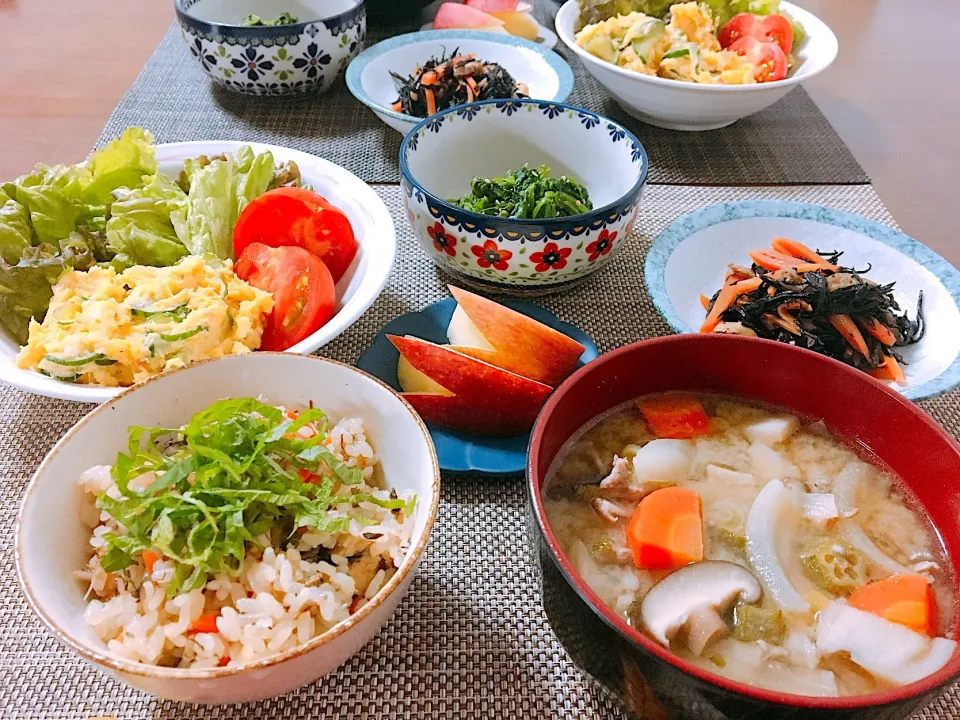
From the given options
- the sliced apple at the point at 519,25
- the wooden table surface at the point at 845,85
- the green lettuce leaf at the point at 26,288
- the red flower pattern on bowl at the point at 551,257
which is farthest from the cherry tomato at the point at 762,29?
the green lettuce leaf at the point at 26,288

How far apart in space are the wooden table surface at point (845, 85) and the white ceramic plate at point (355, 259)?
755 millimetres

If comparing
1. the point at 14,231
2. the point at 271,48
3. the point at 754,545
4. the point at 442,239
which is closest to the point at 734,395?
the point at 754,545

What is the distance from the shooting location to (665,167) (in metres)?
2.23

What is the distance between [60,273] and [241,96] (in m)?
1.34

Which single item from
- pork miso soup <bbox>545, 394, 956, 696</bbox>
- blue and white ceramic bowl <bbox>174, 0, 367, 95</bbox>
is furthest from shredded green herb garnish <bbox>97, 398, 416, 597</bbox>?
blue and white ceramic bowl <bbox>174, 0, 367, 95</bbox>

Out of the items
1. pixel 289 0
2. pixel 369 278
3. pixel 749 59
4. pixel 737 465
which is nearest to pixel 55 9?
pixel 289 0

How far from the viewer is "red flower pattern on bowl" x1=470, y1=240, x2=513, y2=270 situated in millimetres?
1530

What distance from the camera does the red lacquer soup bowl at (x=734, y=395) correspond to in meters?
Result: 0.70

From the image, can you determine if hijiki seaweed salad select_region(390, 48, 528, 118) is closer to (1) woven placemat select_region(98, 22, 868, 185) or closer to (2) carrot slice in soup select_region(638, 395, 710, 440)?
(1) woven placemat select_region(98, 22, 868, 185)

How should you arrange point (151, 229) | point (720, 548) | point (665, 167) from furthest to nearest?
1. point (665, 167)
2. point (151, 229)
3. point (720, 548)

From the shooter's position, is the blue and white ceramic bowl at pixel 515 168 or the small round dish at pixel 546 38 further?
the small round dish at pixel 546 38

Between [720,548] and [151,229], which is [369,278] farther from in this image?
[720,548]

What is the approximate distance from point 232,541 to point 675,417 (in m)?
0.71

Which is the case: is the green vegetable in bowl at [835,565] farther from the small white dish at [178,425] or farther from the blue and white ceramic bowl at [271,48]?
the blue and white ceramic bowl at [271,48]
